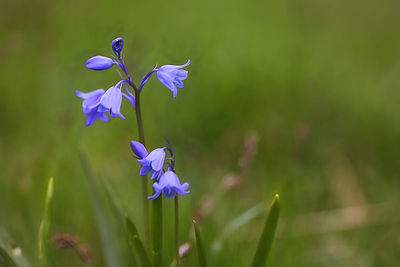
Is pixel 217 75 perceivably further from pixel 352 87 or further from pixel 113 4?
pixel 113 4

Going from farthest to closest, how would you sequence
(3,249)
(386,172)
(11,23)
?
(11,23) → (386,172) → (3,249)

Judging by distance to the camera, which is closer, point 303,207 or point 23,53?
point 303,207

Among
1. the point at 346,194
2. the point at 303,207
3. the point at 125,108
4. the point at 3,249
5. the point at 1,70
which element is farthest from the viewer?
the point at 1,70

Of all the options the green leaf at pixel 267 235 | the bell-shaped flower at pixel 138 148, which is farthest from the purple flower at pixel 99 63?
the green leaf at pixel 267 235

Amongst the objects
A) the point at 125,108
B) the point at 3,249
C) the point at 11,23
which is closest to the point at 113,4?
the point at 11,23

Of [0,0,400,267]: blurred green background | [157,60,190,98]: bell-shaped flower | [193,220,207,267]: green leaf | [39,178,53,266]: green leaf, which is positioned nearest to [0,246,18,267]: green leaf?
[39,178,53,266]: green leaf

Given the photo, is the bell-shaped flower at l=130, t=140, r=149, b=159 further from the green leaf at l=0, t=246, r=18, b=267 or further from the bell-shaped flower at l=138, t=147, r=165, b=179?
the green leaf at l=0, t=246, r=18, b=267
